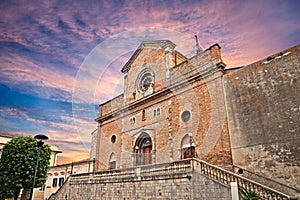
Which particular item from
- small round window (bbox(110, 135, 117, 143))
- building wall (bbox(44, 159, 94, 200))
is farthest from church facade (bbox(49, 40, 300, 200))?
building wall (bbox(44, 159, 94, 200))

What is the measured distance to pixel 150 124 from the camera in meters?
17.8

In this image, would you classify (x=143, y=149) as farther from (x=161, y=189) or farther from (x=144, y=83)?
(x=161, y=189)

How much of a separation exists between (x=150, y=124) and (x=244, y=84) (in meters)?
8.08

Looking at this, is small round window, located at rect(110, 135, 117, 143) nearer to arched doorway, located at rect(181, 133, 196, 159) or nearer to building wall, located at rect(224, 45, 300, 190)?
arched doorway, located at rect(181, 133, 196, 159)

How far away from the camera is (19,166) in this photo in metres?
18.8

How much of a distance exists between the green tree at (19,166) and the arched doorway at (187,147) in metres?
13.4

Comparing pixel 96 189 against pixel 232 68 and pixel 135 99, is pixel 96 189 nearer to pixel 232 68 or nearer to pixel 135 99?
pixel 135 99

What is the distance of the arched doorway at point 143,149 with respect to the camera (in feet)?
58.2

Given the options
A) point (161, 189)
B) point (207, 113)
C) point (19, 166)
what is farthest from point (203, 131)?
point (19, 166)

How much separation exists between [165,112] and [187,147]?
136 inches

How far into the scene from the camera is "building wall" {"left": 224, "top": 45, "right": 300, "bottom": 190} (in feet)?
32.7

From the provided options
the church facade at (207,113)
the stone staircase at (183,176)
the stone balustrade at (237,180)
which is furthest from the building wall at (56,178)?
the stone balustrade at (237,180)

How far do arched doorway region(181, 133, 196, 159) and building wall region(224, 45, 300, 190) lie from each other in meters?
2.79

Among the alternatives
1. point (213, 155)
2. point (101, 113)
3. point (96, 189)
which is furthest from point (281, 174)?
point (101, 113)
